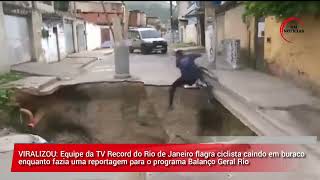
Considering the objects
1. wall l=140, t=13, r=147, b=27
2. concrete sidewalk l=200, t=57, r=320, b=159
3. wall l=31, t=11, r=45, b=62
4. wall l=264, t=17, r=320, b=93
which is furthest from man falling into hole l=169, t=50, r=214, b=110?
wall l=31, t=11, r=45, b=62

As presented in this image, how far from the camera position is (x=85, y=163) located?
11.8 ft

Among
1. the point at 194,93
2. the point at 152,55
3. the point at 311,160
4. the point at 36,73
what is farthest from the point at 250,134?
the point at 152,55

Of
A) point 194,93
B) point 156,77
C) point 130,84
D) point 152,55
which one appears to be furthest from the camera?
point 152,55

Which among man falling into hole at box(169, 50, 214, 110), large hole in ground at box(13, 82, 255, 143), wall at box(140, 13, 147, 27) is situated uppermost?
wall at box(140, 13, 147, 27)

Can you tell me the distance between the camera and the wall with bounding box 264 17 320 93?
8211mm

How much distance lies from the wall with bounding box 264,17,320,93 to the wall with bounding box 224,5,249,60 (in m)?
2.12

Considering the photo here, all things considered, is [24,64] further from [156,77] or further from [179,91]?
[179,91]

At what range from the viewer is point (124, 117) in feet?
29.6

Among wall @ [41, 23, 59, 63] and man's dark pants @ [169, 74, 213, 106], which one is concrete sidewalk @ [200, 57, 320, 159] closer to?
man's dark pants @ [169, 74, 213, 106]

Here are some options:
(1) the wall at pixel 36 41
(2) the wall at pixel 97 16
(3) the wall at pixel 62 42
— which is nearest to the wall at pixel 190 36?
(1) the wall at pixel 36 41

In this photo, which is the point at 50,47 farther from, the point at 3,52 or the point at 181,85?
the point at 181,85

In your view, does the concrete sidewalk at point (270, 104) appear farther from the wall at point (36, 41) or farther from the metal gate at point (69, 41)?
the metal gate at point (69, 41)

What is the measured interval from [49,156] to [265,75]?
8.44 m

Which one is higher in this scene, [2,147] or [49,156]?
[49,156]
